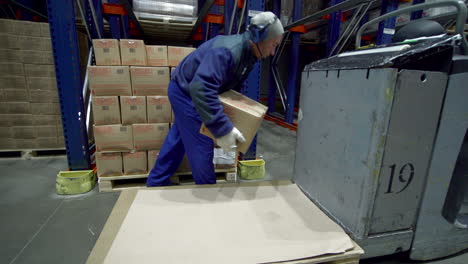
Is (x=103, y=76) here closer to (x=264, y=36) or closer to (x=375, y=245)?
(x=264, y=36)

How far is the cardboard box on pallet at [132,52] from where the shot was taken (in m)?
2.21

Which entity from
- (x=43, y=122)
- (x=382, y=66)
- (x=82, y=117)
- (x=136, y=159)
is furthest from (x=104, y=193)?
(x=382, y=66)

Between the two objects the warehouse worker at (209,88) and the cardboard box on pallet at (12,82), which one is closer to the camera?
the warehouse worker at (209,88)

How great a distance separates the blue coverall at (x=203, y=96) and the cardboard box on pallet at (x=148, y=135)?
0.38 meters

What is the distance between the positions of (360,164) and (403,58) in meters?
0.44

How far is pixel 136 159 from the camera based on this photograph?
2.36 meters

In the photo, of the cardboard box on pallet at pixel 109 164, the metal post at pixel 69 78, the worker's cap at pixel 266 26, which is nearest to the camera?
the worker's cap at pixel 266 26

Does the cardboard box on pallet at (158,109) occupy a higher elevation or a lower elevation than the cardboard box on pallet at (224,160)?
higher

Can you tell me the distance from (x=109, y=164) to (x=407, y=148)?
2.41m

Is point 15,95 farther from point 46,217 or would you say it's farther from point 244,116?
point 244,116

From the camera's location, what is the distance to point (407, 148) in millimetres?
965

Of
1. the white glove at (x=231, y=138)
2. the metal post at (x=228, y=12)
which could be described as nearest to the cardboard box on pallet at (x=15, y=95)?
the metal post at (x=228, y=12)

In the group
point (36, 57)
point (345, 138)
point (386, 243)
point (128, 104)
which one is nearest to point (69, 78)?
point (128, 104)

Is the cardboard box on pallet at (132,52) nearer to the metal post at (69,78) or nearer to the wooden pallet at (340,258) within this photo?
the metal post at (69,78)
